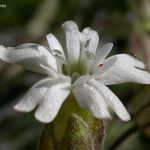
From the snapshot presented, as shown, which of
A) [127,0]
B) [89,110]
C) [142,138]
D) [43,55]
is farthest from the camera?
[127,0]

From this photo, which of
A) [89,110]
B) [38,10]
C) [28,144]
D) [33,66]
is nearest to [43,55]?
[33,66]

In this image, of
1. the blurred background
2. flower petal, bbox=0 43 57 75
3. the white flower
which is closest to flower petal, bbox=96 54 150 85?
the white flower

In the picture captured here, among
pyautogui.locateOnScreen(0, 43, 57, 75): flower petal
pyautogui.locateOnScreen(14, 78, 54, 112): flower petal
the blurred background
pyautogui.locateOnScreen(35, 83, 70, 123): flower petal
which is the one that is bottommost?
the blurred background

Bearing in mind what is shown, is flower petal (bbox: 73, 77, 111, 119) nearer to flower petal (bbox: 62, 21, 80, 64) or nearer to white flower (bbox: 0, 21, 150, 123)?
white flower (bbox: 0, 21, 150, 123)

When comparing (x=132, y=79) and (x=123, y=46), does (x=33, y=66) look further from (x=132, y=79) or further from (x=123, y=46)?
(x=123, y=46)

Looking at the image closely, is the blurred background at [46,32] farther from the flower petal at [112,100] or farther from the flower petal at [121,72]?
the flower petal at [112,100]

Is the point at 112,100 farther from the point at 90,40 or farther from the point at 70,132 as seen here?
the point at 90,40
